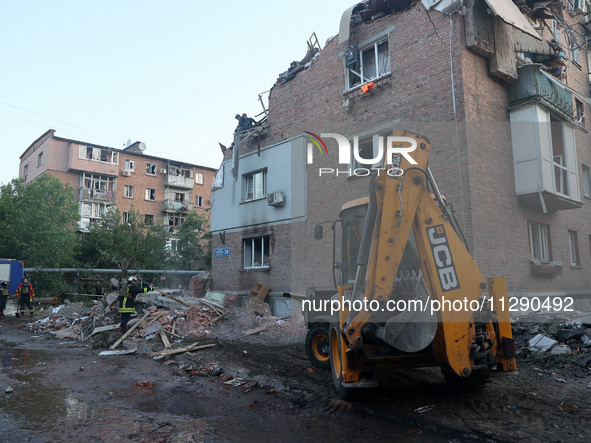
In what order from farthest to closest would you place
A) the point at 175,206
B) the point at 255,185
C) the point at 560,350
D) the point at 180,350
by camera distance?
the point at 175,206 < the point at 255,185 < the point at 180,350 < the point at 560,350

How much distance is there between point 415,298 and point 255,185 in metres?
13.2

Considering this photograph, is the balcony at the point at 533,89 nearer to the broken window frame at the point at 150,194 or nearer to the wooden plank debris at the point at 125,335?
the wooden plank debris at the point at 125,335

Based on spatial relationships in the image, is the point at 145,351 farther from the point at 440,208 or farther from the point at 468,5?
the point at 468,5

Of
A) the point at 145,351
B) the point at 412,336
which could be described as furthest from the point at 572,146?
the point at 145,351

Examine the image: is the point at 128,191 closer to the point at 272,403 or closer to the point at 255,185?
the point at 255,185

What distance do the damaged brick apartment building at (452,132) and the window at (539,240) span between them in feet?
0.16

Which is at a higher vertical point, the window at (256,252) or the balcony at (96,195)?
the balcony at (96,195)

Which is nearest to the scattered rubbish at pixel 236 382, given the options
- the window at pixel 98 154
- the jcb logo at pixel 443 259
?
the jcb logo at pixel 443 259

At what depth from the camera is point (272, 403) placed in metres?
6.10

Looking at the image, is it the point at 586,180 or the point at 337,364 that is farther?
the point at 586,180

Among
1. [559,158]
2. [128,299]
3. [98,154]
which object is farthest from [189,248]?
[559,158]

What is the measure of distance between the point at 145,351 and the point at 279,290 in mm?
6022

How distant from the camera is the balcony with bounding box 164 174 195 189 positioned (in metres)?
45.8

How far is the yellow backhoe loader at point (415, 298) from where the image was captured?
4812mm
